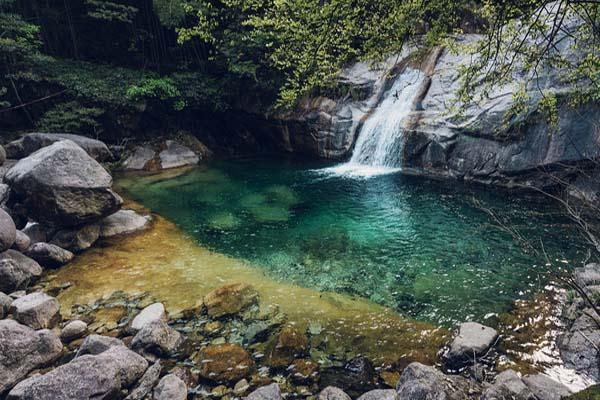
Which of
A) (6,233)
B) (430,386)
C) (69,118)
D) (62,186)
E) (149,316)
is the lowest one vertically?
(430,386)

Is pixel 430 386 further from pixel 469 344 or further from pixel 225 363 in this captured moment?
pixel 225 363

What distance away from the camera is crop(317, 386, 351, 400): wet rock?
4.55 meters

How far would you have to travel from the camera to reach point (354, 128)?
719 inches

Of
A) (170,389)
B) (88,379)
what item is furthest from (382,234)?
(88,379)

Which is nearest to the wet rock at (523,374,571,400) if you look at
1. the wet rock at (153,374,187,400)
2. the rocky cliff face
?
the wet rock at (153,374,187,400)

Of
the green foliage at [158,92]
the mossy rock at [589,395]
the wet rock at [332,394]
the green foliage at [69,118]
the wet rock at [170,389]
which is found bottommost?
the wet rock at [332,394]

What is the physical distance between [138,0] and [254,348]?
2306 centimetres

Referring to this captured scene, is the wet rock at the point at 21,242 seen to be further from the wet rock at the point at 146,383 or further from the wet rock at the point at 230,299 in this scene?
the wet rock at the point at 146,383

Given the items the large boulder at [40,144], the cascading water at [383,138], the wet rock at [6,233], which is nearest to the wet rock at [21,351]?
the wet rock at [6,233]

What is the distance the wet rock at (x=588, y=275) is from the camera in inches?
260

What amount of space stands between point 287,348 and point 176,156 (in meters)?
16.5

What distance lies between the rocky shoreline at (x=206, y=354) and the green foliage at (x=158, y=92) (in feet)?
39.8

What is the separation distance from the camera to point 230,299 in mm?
6941

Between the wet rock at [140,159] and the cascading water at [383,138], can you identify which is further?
the wet rock at [140,159]
